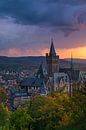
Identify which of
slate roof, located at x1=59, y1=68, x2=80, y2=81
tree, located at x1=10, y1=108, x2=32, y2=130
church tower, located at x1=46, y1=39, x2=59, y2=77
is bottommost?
tree, located at x1=10, y1=108, x2=32, y2=130

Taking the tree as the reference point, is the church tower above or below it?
above

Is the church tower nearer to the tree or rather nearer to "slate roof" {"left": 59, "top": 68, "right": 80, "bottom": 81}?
"slate roof" {"left": 59, "top": 68, "right": 80, "bottom": 81}

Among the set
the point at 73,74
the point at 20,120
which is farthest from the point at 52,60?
the point at 20,120

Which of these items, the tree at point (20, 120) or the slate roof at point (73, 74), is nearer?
the tree at point (20, 120)

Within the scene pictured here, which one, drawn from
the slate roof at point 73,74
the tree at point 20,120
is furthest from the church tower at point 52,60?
the tree at point 20,120

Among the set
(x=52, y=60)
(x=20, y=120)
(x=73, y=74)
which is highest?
(x=52, y=60)

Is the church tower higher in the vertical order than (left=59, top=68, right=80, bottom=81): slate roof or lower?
higher

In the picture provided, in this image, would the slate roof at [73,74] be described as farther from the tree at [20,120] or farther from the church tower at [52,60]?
the tree at [20,120]

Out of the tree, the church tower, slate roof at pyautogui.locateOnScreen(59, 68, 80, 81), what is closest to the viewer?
the tree

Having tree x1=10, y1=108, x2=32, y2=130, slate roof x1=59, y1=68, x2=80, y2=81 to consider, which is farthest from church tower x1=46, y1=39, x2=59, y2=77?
tree x1=10, y1=108, x2=32, y2=130

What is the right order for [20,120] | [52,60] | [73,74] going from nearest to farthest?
[20,120], [73,74], [52,60]

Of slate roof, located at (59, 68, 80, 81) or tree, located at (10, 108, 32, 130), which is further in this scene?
slate roof, located at (59, 68, 80, 81)

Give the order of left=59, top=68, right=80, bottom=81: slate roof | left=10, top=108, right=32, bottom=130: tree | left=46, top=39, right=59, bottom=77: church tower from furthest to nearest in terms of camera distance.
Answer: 1. left=46, top=39, right=59, bottom=77: church tower
2. left=59, top=68, right=80, bottom=81: slate roof
3. left=10, top=108, right=32, bottom=130: tree

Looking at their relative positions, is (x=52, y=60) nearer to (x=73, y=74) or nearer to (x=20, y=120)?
(x=73, y=74)
